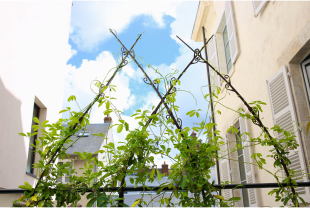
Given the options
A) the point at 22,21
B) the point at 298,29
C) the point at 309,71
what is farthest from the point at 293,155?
the point at 22,21

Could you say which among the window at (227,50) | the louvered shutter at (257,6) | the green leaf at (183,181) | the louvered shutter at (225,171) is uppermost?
the window at (227,50)

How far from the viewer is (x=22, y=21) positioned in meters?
3.68

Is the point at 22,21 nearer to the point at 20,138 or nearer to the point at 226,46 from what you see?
the point at 20,138

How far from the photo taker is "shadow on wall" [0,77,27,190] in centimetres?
312

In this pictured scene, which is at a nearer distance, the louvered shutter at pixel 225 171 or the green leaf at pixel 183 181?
the green leaf at pixel 183 181

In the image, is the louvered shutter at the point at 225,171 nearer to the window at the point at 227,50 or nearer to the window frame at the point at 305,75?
the window at the point at 227,50

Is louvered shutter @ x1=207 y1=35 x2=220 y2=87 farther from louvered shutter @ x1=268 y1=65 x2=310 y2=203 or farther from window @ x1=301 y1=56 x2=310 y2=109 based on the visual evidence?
window @ x1=301 y1=56 x2=310 y2=109

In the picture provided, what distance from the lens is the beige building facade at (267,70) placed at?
112 inches

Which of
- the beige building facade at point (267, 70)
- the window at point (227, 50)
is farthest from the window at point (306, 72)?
the window at point (227, 50)

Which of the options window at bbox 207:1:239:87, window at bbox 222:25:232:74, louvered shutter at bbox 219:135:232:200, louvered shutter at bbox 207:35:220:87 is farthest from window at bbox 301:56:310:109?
louvered shutter at bbox 207:35:220:87

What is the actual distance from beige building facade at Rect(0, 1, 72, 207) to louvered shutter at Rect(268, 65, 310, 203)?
3184 mm

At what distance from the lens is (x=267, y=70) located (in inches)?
147

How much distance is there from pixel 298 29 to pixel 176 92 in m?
1.92

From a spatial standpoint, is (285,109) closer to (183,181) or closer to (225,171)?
(183,181)
